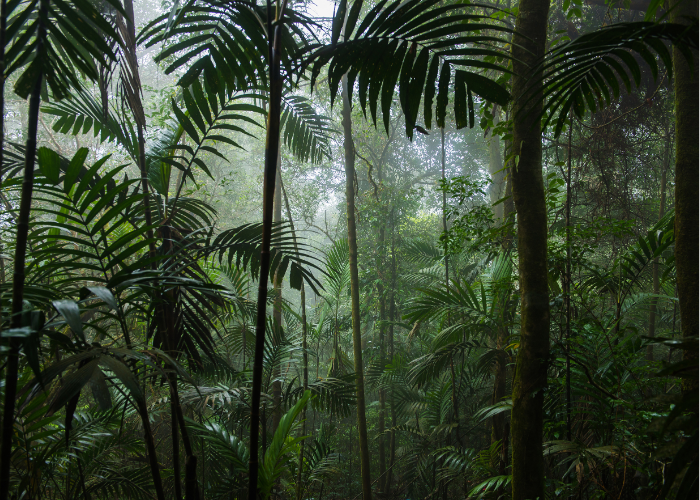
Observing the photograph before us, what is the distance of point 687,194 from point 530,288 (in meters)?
0.61

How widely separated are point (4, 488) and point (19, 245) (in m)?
0.44

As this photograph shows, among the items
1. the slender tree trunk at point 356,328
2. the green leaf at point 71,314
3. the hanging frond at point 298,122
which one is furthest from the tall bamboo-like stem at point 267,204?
the slender tree trunk at point 356,328

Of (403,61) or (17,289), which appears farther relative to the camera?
(403,61)

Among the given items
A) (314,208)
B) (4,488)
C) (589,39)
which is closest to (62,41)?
(4,488)

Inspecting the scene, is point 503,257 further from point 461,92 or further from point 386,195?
point 386,195

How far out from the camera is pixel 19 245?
0.75 m

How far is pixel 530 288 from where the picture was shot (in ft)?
5.34

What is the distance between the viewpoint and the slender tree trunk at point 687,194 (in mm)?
1363

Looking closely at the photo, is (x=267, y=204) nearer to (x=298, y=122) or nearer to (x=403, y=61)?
(x=403, y=61)

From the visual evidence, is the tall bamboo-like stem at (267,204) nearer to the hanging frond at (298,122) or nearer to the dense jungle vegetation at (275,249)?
the dense jungle vegetation at (275,249)

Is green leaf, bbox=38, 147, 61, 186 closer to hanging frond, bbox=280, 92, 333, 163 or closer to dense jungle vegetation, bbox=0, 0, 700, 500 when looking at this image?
dense jungle vegetation, bbox=0, 0, 700, 500

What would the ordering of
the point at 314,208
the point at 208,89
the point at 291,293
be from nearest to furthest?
the point at 208,89 → the point at 314,208 → the point at 291,293

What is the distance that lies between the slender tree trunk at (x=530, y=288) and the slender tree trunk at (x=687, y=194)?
425 mm

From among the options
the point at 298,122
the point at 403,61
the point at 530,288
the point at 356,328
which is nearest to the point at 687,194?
the point at 530,288
